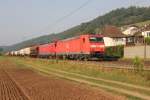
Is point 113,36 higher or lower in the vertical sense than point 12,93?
higher

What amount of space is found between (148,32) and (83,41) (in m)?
46.4

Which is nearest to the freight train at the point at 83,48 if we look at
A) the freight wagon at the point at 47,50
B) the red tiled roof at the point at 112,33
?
the freight wagon at the point at 47,50

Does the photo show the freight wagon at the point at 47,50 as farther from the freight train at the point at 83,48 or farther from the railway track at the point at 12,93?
the railway track at the point at 12,93

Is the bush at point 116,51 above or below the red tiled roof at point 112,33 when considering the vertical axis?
below

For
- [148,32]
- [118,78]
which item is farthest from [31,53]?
[118,78]

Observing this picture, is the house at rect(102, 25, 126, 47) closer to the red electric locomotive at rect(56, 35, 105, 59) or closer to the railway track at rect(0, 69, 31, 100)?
the red electric locomotive at rect(56, 35, 105, 59)

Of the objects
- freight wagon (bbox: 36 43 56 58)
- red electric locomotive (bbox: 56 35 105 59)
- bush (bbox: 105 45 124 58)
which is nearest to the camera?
red electric locomotive (bbox: 56 35 105 59)

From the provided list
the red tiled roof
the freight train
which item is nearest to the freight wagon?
the freight train

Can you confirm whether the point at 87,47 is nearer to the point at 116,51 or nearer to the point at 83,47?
the point at 83,47

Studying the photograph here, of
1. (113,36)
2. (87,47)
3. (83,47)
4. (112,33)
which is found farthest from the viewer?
Result: (112,33)

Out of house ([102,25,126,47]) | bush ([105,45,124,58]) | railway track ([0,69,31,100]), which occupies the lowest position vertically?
railway track ([0,69,31,100])

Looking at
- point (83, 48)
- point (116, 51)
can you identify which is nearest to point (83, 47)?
point (83, 48)

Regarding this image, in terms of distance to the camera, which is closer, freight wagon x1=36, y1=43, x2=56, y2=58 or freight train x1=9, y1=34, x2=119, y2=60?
freight train x1=9, y1=34, x2=119, y2=60

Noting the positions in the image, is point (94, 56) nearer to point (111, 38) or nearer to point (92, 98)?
point (92, 98)
